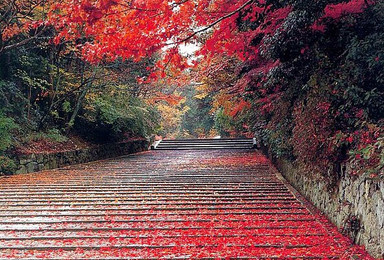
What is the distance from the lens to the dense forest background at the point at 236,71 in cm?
423

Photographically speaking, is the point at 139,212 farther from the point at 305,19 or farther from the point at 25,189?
the point at 305,19

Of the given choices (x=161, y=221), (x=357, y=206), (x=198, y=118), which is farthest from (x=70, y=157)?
(x=198, y=118)

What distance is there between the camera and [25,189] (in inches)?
263

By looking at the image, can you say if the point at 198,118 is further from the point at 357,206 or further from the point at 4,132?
the point at 357,206

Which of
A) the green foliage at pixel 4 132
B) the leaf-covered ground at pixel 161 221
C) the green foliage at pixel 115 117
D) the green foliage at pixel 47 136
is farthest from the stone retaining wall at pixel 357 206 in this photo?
the green foliage at pixel 115 117

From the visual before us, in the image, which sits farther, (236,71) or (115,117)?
(115,117)

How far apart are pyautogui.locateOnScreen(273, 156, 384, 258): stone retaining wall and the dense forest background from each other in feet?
0.78

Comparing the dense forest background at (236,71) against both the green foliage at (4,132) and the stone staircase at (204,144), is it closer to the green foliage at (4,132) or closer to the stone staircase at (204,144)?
the green foliage at (4,132)

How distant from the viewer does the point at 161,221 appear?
4621 millimetres

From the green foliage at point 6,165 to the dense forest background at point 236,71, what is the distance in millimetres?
23

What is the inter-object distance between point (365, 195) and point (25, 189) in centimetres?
630

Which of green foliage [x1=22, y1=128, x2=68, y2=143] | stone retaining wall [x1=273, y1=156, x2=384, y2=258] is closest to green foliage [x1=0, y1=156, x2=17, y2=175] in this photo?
green foliage [x1=22, y1=128, x2=68, y2=143]

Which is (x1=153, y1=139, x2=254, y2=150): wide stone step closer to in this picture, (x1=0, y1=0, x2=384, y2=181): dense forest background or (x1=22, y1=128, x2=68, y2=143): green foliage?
(x1=0, y1=0, x2=384, y2=181): dense forest background

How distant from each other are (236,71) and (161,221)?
5.32 meters
